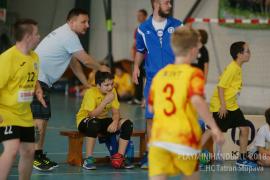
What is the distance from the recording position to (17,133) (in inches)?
228

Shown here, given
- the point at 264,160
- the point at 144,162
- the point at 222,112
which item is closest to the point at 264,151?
the point at 264,160

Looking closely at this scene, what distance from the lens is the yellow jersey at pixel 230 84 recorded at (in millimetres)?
7945

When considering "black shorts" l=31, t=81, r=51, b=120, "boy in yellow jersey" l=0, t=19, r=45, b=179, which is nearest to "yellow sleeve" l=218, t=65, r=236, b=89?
"black shorts" l=31, t=81, r=51, b=120

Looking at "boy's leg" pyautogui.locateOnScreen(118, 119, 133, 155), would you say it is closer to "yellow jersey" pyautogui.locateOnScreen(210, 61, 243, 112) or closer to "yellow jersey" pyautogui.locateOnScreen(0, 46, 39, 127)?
"yellow jersey" pyautogui.locateOnScreen(210, 61, 243, 112)

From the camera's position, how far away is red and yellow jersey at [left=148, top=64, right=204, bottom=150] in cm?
470

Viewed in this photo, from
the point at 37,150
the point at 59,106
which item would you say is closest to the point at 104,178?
the point at 37,150

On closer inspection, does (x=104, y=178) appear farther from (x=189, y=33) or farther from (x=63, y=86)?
(x=63, y=86)

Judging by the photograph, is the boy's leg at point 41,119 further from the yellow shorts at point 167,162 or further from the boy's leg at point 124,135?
the yellow shorts at point 167,162

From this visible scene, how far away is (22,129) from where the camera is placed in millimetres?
5863

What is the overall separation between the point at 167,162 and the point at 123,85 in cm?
1100

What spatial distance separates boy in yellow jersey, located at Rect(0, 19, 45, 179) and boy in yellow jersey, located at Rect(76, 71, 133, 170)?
173 cm

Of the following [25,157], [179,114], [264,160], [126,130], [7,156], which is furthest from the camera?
[264,160]

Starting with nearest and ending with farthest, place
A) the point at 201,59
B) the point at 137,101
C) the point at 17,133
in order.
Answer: the point at 17,133, the point at 201,59, the point at 137,101

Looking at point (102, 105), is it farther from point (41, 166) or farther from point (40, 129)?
point (41, 166)
